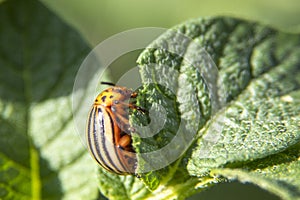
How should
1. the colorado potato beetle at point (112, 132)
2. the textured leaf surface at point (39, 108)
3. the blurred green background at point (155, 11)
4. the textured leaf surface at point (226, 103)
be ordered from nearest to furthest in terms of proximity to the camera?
the textured leaf surface at point (226, 103)
the colorado potato beetle at point (112, 132)
the textured leaf surface at point (39, 108)
the blurred green background at point (155, 11)

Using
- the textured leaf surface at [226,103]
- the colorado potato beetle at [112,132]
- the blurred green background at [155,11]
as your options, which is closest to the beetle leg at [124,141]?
the colorado potato beetle at [112,132]

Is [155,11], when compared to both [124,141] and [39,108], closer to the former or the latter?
[39,108]

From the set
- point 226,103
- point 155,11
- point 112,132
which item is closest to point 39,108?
point 112,132

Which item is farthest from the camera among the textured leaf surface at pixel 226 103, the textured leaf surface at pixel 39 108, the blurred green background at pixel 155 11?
the blurred green background at pixel 155 11

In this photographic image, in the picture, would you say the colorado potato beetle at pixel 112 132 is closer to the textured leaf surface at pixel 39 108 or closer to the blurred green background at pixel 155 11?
the textured leaf surface at pixel 39 108

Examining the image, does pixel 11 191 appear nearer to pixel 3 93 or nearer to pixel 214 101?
pixel 3 93

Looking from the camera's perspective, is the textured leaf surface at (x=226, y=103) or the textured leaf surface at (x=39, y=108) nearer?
the textured leaf surface at (x=226, y=103)

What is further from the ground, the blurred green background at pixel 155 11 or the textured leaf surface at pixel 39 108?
the blurred green background at pixel 155 11

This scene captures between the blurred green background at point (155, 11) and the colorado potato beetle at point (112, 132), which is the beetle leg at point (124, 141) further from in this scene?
the blurred green background at point (155, 11)
